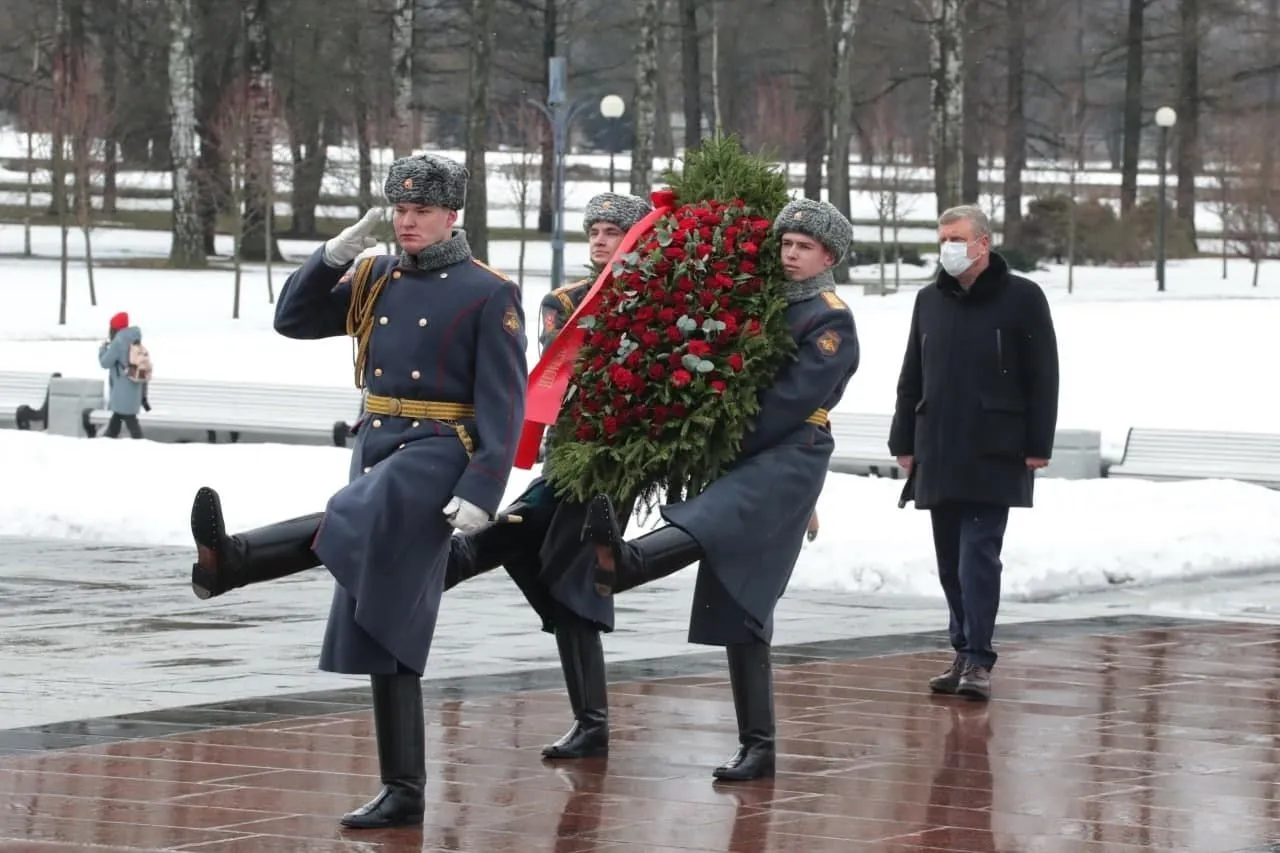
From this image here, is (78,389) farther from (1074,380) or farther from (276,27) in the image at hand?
(276,27)

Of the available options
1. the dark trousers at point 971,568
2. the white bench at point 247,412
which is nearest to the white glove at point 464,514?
the dark trousers at point 971,568

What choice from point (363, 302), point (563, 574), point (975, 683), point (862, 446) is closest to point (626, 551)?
point (563, 574)

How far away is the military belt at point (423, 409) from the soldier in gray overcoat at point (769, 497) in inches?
33.8

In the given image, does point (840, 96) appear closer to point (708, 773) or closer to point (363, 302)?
point (708, 773)

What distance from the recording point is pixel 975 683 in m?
8.95

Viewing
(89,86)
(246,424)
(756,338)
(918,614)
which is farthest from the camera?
(89,86)

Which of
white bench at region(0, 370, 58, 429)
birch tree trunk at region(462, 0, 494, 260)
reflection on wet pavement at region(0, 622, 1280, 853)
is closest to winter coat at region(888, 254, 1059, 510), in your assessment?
reflection on wet pavement at region(0, 622, 1280, 853)

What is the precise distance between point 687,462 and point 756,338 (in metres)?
0.42

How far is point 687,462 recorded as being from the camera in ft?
23.6

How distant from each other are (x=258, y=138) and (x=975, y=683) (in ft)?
121

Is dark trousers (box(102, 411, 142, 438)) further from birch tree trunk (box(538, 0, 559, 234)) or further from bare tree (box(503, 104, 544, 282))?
birch tree trunk (box(538, 0, 559, 234))

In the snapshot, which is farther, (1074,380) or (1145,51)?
(1145,51)

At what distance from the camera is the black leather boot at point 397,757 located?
6.33 metres

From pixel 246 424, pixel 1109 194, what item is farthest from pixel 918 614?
pixel 1109 194
